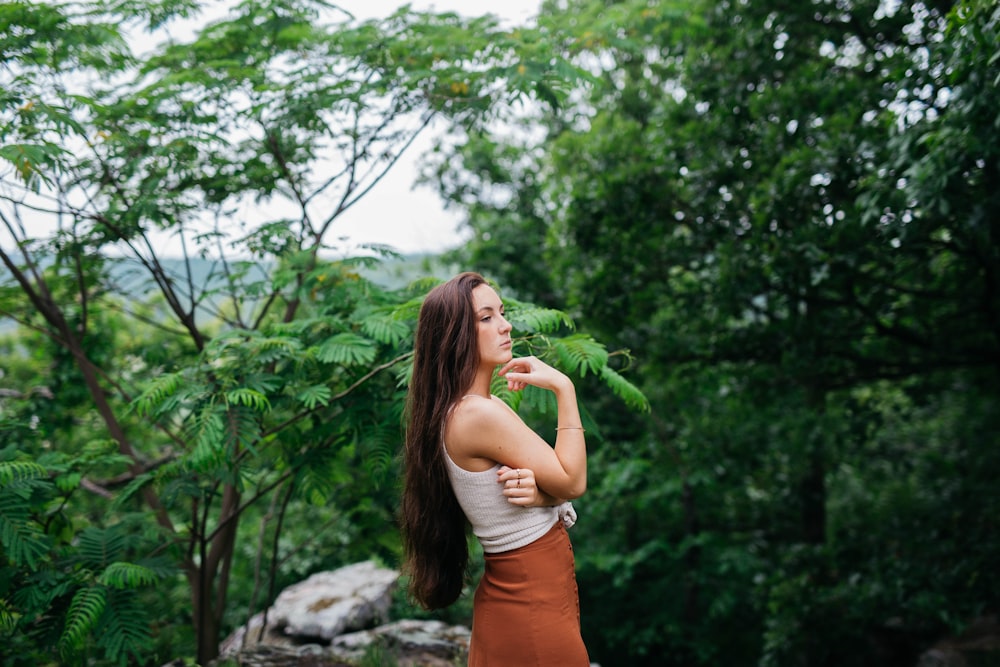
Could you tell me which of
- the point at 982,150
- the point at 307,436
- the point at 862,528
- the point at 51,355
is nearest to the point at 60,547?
the point at 307,436

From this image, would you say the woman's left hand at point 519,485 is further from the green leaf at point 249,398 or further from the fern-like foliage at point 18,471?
the fern-like foliage at point 18,471

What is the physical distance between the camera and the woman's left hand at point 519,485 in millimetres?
2057

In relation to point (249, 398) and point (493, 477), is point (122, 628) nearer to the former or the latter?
point (249, 398)

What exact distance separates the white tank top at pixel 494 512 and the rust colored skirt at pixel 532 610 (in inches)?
1.3

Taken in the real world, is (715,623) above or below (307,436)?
below

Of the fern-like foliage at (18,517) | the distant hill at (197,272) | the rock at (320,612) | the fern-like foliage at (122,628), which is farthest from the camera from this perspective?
the rock at (320,612)

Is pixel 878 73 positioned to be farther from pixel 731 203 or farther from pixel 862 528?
pixel 862 528

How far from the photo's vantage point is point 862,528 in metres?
7.92

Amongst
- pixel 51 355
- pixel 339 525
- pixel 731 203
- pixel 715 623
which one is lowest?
pixel 715 623

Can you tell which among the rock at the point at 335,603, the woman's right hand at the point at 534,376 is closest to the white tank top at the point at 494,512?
the woman's right hand at the point at 534,376

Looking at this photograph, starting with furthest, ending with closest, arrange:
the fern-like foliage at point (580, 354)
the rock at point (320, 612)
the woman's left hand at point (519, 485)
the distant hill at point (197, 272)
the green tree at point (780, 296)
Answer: the rock at point (320, 612)
the green tree at point (780, 296)
the distant hill at point (197, 272)
the fern-like foliage at point (580, 354)
the woman's left hand at point (519, 485)

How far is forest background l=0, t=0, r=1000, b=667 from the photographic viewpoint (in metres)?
3.32

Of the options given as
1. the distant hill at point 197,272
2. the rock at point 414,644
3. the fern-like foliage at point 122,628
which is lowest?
the rock at point 414,644

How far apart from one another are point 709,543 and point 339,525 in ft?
14.0
